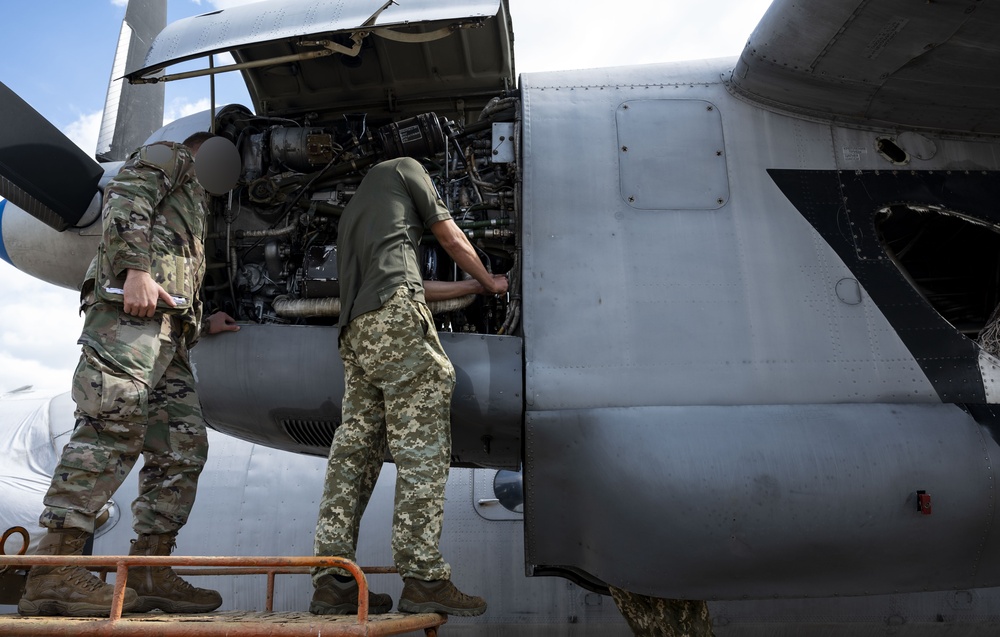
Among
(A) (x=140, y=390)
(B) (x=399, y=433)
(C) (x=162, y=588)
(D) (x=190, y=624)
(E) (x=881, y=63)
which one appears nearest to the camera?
(D) (x=190, y=624)

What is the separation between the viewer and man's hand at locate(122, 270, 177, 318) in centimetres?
395

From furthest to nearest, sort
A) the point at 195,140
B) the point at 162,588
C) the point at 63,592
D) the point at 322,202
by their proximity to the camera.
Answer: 1. the point at 322,202
2. the point at 195,140
3. the point at 162,588
4. the point at 63,592

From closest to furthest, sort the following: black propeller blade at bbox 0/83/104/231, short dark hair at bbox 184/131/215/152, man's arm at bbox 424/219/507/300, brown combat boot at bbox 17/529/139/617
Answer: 1. brown combat boot at bbox 17/529/139/617
2. man's arm at bbox 424/219/507/300
3. black propeller blade at bbox 0/83/104/231
4. short dark hair at bbox 184/131/215/152

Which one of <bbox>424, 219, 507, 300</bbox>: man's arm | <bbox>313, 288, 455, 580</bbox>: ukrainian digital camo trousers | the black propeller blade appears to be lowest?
<bbox>313, 288, 455, 580</bbox>: ukrainian digital camo trousers

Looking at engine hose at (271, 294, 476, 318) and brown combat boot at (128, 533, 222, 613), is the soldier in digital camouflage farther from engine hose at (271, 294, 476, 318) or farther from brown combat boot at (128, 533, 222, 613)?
brown combat boot at (128, 533, 222, 613)

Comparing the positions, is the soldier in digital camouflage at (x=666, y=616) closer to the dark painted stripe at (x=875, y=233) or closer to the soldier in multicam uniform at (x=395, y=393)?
the soldier in multicam uniform at (x=395, y=393)

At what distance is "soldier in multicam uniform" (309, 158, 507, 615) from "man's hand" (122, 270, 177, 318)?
0.90 meters

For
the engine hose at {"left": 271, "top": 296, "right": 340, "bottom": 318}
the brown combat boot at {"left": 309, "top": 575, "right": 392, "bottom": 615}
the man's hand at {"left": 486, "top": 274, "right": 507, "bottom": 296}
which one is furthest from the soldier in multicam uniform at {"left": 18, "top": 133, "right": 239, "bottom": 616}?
the man's hand at {"left": 486, "top": 274, "right": 507, "bottom": 296}

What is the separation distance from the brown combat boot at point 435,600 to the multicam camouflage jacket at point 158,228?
182 centimetres

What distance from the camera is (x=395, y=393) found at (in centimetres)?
384

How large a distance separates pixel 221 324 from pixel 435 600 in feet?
6.70

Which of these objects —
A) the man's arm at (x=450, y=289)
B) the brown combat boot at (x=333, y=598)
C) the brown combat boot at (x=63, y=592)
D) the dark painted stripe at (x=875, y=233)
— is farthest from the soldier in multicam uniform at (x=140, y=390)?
the dark painted stripe at (x=875, y=233)

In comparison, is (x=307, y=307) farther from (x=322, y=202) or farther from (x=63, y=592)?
(x=63, y=592)

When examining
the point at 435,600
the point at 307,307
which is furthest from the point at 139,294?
the point at 435,600
